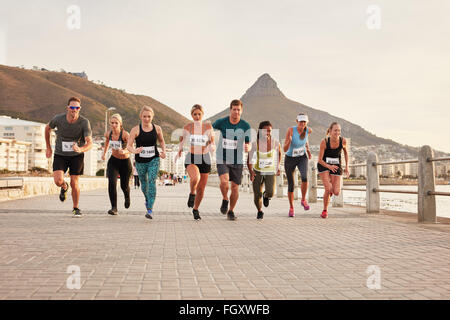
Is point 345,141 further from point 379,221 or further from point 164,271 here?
point 164,271

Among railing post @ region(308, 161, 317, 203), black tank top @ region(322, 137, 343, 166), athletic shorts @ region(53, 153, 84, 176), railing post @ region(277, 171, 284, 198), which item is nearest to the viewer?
athletic shorts @ region(53, 153, 84, 176)

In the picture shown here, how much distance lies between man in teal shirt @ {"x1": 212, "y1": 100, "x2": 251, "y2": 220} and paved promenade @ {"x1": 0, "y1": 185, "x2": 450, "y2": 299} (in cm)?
124

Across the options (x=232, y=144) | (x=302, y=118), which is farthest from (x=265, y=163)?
(x=302, y=118)

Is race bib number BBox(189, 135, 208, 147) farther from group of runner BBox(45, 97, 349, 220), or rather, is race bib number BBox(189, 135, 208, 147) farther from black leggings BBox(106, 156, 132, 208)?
black leggings BBox(106, 156, 132, 208)

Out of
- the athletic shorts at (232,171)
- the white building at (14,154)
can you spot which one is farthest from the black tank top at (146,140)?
the white building at (14,154)

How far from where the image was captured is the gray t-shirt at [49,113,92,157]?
9.01m

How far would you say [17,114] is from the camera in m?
181

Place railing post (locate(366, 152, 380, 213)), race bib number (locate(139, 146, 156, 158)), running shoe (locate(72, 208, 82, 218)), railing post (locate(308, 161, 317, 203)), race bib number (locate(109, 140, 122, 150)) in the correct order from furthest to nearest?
railing post (locate(308, 161, 317, 203))
railing post (locate(366, 152, 380, 213))
race bib number (locate(109, 140, 122, 150))
running shoe (locate(72, 208, 82, 218))
race bib number (locate(139, 146, 156, 158))

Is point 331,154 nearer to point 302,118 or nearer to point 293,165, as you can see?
point 293,165

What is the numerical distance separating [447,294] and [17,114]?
7715 inches

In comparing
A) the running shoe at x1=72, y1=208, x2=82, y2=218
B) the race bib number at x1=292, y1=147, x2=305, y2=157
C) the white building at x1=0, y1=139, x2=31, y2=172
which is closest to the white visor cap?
the race bib number at x1=292, y1=147, x2=305, y2=157

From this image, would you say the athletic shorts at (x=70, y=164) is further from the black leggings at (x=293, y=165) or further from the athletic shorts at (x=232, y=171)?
the black leggings at (x=293, y=165)

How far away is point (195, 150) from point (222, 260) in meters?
4.40
